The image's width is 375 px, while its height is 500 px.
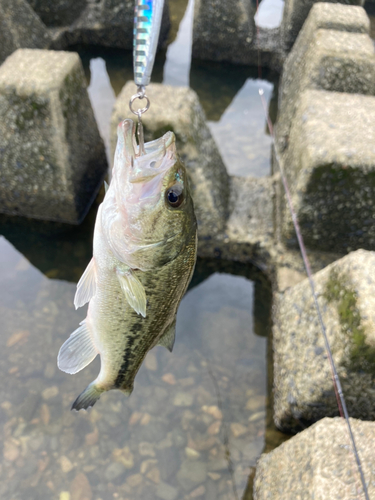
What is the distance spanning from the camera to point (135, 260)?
169cm

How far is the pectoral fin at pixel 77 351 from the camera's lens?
186 centimetres

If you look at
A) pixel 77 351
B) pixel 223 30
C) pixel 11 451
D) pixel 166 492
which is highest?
pixel 223 30

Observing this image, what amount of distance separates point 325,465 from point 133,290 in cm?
134

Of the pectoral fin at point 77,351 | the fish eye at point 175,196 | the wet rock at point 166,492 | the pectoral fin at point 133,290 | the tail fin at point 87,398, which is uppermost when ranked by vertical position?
the fish eye at point 175,196

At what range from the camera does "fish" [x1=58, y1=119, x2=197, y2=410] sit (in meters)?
1.56

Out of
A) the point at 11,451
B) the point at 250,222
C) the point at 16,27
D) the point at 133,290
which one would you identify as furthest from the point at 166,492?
the point at 16,27

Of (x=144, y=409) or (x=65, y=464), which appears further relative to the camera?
(x=144, y=409)

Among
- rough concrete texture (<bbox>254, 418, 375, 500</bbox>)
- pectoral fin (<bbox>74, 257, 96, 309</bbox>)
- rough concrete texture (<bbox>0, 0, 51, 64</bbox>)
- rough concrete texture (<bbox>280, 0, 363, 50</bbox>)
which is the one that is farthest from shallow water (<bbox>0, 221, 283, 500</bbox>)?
rough concrete texture (<bbox>280, 0, 363, 50</bbox>)

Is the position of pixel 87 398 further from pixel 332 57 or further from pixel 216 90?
pixel 216 90

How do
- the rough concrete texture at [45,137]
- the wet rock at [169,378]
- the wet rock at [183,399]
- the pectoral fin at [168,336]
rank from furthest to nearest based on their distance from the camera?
the rough concrete texture at [45,137]
the wet rock at [169,378]
the wet rock at [183,399]
the pectoral fin at [168,336]

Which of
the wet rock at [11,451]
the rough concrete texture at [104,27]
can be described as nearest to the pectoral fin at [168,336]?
the wet rock at [11,451]

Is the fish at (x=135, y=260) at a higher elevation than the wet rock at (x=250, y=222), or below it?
higher

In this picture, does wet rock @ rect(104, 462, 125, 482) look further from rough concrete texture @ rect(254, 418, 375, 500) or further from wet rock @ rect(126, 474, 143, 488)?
rough concrete texture @ rect(254, 418, 375, 500)

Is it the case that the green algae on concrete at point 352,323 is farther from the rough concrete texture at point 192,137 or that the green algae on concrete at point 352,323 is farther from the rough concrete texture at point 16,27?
the rough concrete texture at point 16,27
